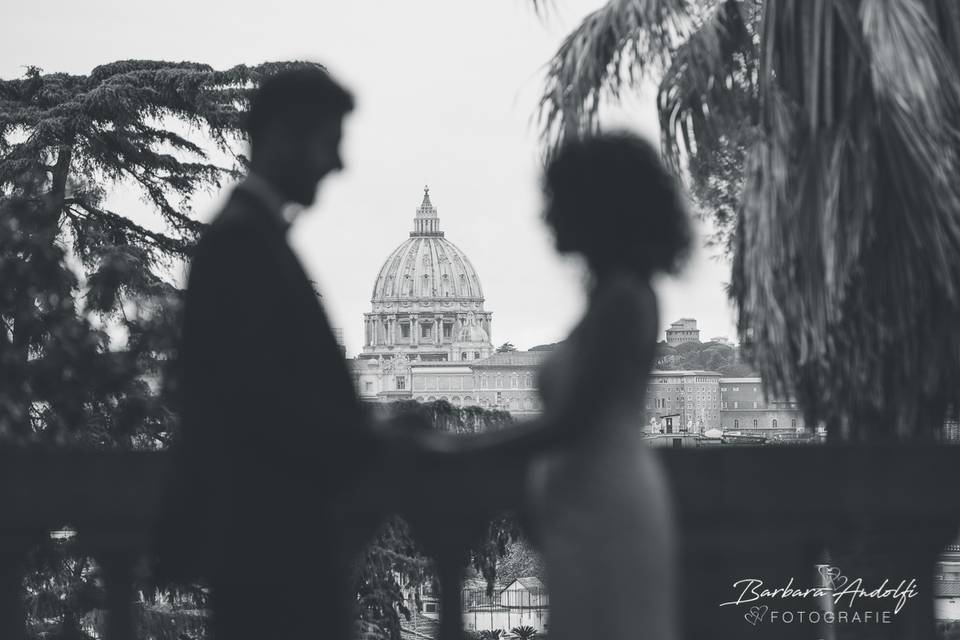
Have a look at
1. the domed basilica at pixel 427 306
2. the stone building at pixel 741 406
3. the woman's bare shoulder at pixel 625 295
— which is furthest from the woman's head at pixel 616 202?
the domed basilica at pixel 427 306

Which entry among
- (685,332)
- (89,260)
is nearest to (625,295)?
(89,260)

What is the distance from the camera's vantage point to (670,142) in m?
6.20

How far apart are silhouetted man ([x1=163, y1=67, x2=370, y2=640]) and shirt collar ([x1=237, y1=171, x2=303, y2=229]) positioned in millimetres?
20

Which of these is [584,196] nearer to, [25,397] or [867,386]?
[867,386]

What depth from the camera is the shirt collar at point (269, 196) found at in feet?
6.10

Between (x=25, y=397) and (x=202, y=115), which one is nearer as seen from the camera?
(x=25, y=397)

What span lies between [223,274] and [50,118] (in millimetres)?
11768

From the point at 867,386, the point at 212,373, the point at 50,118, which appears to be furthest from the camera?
the point at 50,118

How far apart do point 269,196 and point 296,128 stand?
0.34 ft

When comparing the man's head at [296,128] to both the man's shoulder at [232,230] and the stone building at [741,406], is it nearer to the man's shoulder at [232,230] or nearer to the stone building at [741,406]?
the man's shoulder at [232,230]

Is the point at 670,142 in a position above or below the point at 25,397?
above

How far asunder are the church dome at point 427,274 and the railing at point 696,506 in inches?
6010

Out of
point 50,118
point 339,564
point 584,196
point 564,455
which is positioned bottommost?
point 339,564

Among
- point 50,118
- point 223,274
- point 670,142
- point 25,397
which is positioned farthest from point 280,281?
point 50,118
